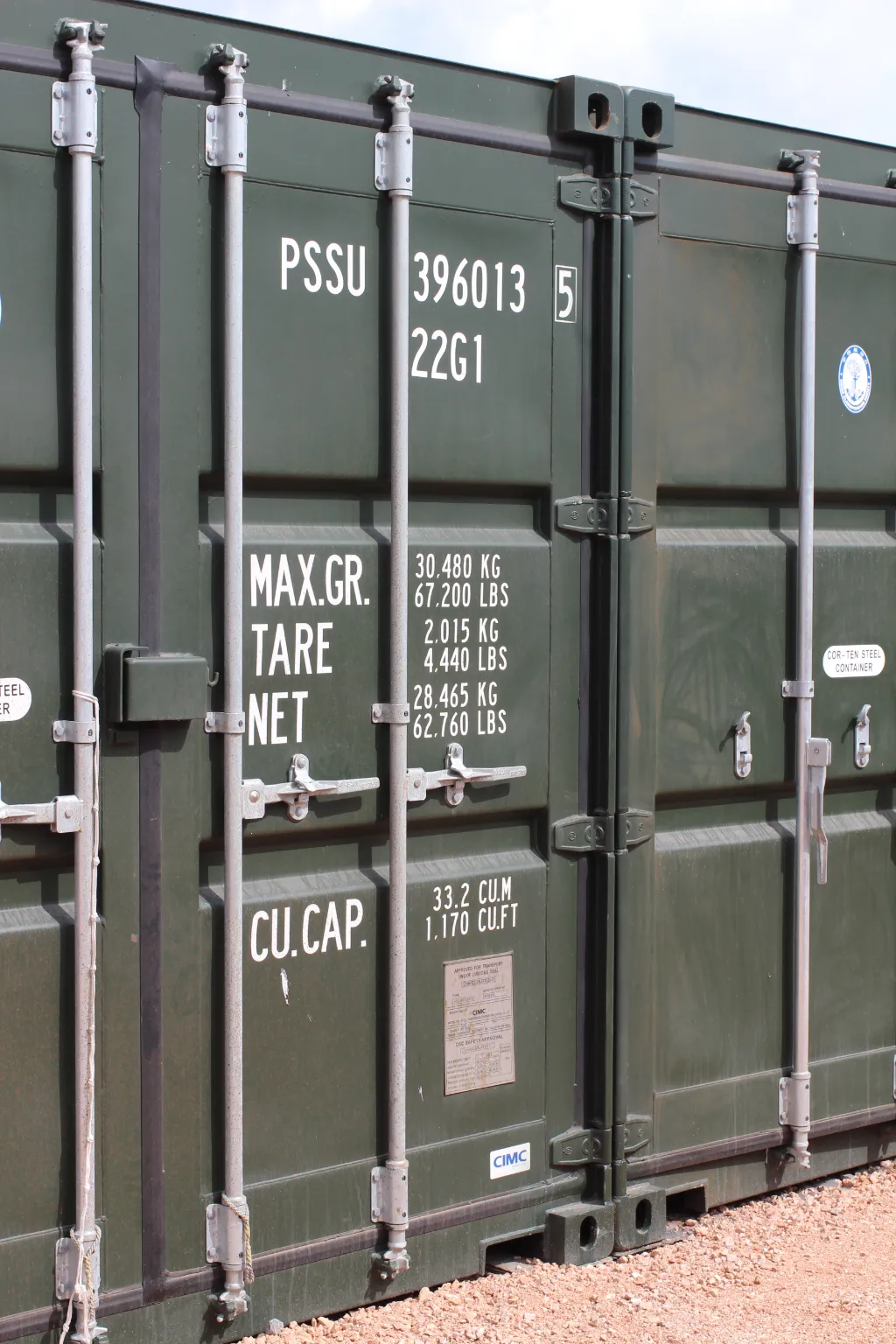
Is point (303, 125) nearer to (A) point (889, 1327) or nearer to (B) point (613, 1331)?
(B) point (613, 1331)

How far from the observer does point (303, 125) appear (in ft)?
11.2

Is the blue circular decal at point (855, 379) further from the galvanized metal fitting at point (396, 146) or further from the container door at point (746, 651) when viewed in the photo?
the galvanized metal fitting at point (396, 146)

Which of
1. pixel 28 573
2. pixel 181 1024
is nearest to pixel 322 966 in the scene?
pixel 181 1024

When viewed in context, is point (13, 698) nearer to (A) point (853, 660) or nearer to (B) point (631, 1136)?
(B) point (631, 1136)

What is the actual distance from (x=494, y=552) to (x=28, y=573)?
Answer: 1121 millimetres

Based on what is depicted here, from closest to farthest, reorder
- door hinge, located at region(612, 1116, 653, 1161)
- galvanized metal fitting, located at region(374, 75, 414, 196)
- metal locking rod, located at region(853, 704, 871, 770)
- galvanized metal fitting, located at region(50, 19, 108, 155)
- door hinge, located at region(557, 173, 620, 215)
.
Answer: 1. galvanized metal fitting, located at region(50, 19, 108, 155)
2. galvanized metal fitting, located at region(374, 75, 414, 196)
3. door hinge, located at region(557, 173, 620, 215)
4. door hinge, located at region(612, 1116, 653, 1161)
5. metal locking rod, located at region(853, 704, 871, 770)

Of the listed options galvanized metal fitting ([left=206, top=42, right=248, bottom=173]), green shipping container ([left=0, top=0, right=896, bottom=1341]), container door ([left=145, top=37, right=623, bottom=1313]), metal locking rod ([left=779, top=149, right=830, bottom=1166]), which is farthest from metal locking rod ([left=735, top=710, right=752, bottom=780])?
galvanized metal fitting ([left=206, top=42, right=248, bottom=173])

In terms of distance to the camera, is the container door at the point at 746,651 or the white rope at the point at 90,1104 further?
the container door at the point at 746,651

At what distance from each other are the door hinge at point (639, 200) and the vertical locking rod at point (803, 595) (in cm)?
47

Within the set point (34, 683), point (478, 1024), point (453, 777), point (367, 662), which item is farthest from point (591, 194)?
point (478, 1024)

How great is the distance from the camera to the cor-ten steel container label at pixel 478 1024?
3736 mm

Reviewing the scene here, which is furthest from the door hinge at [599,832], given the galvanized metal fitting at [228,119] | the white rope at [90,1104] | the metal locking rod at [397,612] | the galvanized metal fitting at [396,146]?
the galvanized metal fitting at [228,119]

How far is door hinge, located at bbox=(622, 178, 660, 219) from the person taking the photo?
12.8 feet

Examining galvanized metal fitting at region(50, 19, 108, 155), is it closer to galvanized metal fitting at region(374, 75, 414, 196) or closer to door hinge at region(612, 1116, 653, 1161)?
galvanized metal fitting at region(374, 75, 414, 196)
